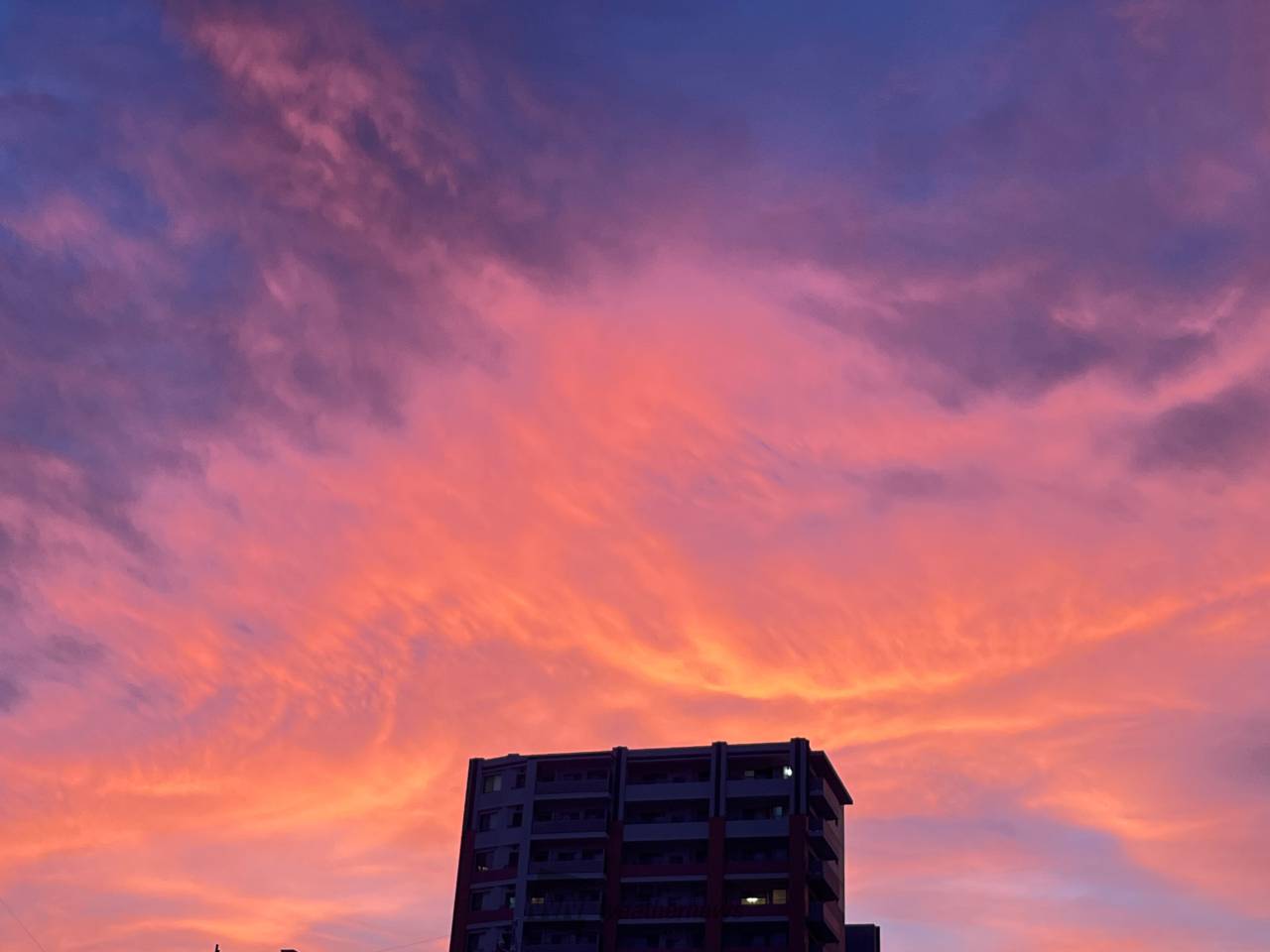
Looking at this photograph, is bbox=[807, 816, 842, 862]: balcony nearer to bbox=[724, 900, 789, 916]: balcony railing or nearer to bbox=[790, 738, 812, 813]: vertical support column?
bbox=[790, 738, 812, 813]: vertical support column

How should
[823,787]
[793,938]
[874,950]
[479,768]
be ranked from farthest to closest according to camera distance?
1. [874,950]
2. [479,768]
3. [823,787]
4. [793,938]

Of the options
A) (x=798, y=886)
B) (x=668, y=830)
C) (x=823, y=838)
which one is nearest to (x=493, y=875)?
(x=668, y=830)

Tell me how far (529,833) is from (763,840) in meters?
25.5

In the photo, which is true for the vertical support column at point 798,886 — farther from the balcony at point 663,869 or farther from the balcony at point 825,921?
the balcony at point 663,869

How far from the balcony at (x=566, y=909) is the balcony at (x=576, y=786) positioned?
11.5 metres

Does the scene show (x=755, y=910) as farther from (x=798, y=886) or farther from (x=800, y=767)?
(x=800, y=767)

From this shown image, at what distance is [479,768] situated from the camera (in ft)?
541

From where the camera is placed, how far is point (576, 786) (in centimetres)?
15825

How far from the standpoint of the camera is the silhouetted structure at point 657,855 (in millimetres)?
146625

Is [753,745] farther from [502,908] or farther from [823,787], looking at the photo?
[502,908]

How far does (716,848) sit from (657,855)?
732 cm

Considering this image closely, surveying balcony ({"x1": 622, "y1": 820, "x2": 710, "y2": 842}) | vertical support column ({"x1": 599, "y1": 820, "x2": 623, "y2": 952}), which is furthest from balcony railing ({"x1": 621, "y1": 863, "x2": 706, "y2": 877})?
balcony ({"x1": 622, "y1": 820, "x2": 710, "y2": 842})

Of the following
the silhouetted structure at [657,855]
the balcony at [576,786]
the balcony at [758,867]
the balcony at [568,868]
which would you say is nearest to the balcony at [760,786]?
the silhouetted structure at [657,855]

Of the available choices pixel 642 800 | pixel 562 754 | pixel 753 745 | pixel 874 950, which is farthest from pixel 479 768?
pixel 874 950
